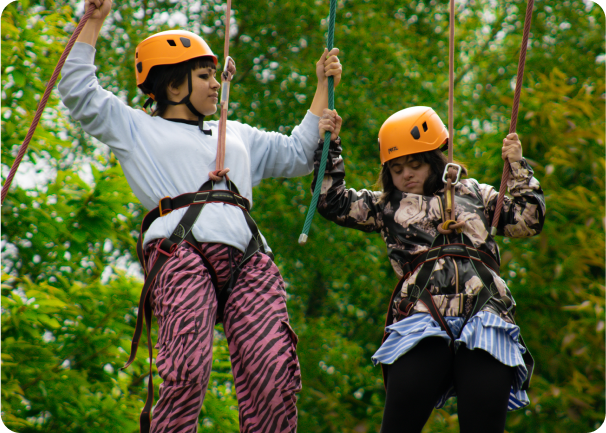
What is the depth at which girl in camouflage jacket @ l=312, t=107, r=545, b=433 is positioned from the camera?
2.82 meters

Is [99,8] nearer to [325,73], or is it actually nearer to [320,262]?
[325,73]

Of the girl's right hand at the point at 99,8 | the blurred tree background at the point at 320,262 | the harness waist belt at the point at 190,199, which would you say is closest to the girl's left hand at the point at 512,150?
the harness waist belt at the point at 190,199

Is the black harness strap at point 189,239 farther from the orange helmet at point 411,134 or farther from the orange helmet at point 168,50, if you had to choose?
the orange helmet at point 411,134

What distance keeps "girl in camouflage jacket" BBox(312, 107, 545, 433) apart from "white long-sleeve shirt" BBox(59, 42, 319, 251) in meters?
0.49

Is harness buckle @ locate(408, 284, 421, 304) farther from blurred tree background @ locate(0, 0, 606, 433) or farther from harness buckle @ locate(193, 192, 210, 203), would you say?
blurred tree background @ locate(0, 0, 606, 433)

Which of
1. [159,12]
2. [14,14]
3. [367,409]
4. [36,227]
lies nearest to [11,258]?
[36,227]

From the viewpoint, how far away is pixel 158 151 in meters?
2.95

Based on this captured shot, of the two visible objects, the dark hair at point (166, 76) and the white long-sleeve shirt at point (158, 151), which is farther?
the dark hair at point (166, 76)

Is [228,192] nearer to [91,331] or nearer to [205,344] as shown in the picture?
[205,344]

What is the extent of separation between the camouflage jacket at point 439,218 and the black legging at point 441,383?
0.57ft

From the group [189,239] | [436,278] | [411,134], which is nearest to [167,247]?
[189,239]

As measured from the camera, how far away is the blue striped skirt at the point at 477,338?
2.81 m

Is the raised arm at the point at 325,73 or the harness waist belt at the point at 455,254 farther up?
the raised arm at the point at 325,73

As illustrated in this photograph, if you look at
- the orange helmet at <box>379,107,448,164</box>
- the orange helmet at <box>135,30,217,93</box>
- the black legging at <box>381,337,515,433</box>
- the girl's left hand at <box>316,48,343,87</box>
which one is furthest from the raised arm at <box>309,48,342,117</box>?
the black legging at <box>381,337,515,433</box>
